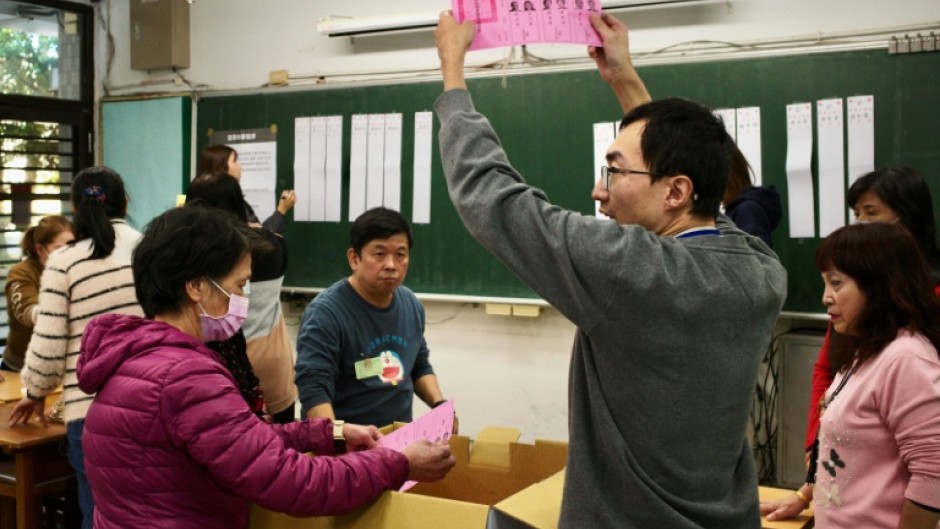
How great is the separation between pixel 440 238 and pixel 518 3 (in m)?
3.30

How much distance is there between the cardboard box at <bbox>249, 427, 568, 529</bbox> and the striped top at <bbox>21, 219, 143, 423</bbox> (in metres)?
1.15

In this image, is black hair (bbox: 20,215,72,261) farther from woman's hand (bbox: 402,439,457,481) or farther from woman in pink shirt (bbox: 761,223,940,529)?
woman in pink shirt (bbox: 761,223,940,529)

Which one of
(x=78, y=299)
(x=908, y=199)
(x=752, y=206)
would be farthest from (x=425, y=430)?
(x=752, y=206)

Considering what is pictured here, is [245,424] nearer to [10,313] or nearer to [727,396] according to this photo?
[727,396]

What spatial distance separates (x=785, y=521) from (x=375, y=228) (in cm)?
142

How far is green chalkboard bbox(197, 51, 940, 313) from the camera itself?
370 cm

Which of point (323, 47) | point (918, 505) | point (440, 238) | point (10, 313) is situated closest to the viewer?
point (918, 505)

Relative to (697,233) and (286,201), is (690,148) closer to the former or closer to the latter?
(697,233)

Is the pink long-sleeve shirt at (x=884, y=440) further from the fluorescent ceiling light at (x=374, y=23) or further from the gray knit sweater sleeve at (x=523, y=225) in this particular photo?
the fluorescent ceiling light at (x=374, y=23)

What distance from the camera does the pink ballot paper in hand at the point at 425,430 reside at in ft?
Answer: 5.76

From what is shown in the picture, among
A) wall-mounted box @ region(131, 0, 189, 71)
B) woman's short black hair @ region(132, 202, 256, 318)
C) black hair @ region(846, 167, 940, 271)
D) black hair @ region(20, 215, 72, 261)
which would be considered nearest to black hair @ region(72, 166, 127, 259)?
woman's short black hair @ region(132, 202, 256, 318)

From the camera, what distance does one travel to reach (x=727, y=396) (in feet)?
4.20

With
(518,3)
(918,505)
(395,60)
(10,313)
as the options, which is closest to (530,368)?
(395,60)

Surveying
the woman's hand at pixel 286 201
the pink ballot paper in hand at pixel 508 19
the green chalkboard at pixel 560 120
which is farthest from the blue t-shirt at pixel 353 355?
the woman's hand at pixel 286 201
